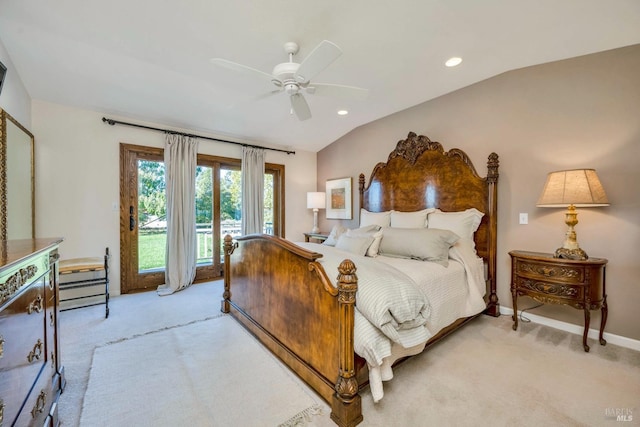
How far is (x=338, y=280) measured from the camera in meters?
1.56

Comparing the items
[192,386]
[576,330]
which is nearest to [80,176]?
[192,386]

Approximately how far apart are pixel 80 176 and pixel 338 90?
11.3 feet

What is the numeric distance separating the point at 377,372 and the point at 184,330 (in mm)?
2023

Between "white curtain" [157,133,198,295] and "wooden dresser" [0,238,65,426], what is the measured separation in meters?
2.41

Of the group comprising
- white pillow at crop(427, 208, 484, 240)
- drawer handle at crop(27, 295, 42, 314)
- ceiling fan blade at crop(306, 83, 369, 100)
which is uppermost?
ceiling fan blade at crop(306, 83, 369, 100)

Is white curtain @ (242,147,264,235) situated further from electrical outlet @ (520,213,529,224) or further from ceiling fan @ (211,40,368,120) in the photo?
electrical outlet @ (520,213,529,224)

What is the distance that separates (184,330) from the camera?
2.66m

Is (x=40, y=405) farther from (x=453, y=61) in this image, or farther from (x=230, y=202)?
(x=453, y=61)

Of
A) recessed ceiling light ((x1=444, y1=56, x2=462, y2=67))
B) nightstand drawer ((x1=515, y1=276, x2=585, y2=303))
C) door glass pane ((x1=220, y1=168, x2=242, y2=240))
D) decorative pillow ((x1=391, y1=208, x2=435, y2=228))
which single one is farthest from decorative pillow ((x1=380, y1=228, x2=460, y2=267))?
door glass pane ((x1=220, y1=168, x2=242, y2=240))

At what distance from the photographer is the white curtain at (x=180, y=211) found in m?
3.96

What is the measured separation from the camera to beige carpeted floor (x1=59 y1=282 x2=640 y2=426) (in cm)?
157

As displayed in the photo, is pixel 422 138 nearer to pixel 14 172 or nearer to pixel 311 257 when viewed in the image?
pixel 311 257

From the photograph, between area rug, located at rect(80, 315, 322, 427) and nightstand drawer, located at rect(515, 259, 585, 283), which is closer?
area rug, located at rect(80, 315, 322, 427)

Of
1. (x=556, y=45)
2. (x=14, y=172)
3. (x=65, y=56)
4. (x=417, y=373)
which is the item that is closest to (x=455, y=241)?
(x=417, y=373)
